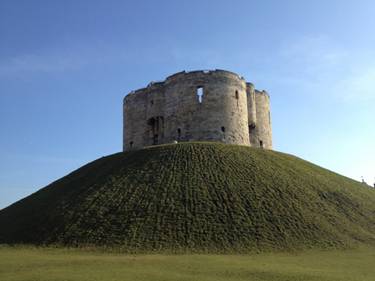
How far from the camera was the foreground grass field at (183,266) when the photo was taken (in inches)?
697

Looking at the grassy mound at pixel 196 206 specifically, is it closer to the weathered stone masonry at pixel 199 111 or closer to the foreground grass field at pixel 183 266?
the foreground grass field at pixel 183 266

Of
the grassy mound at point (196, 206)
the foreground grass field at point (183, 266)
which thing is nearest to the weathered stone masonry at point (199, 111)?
the grassy mound at point (196, 206)

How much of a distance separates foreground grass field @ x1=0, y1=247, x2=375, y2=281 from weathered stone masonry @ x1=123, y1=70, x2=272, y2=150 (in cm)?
2218

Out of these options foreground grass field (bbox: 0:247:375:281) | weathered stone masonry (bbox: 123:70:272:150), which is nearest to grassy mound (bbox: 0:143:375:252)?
foreground grass field (bbox: 0:247:375:281)

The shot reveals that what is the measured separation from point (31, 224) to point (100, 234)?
288 inches

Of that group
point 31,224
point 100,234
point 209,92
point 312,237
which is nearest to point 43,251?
point 100,234

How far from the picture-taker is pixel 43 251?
2625cm

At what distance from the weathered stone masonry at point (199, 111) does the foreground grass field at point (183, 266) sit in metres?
22.2

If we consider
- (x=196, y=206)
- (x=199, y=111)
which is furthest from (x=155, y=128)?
(x=196, y=206)

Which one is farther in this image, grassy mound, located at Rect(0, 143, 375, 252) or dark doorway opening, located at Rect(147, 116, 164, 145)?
dark doorway opening, located at Rect(147, 116, 164, 145)

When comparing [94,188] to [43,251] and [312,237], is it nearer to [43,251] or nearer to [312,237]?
[43,251]

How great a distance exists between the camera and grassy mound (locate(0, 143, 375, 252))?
27.3 metres

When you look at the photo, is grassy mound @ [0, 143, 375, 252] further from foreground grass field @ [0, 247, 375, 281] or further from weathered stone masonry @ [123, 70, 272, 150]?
weathered stone masonry @ [123, 70, 272, 150]

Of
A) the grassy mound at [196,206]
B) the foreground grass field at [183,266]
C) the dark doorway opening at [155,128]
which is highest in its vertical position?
the dark doorway opening at [155,128]
